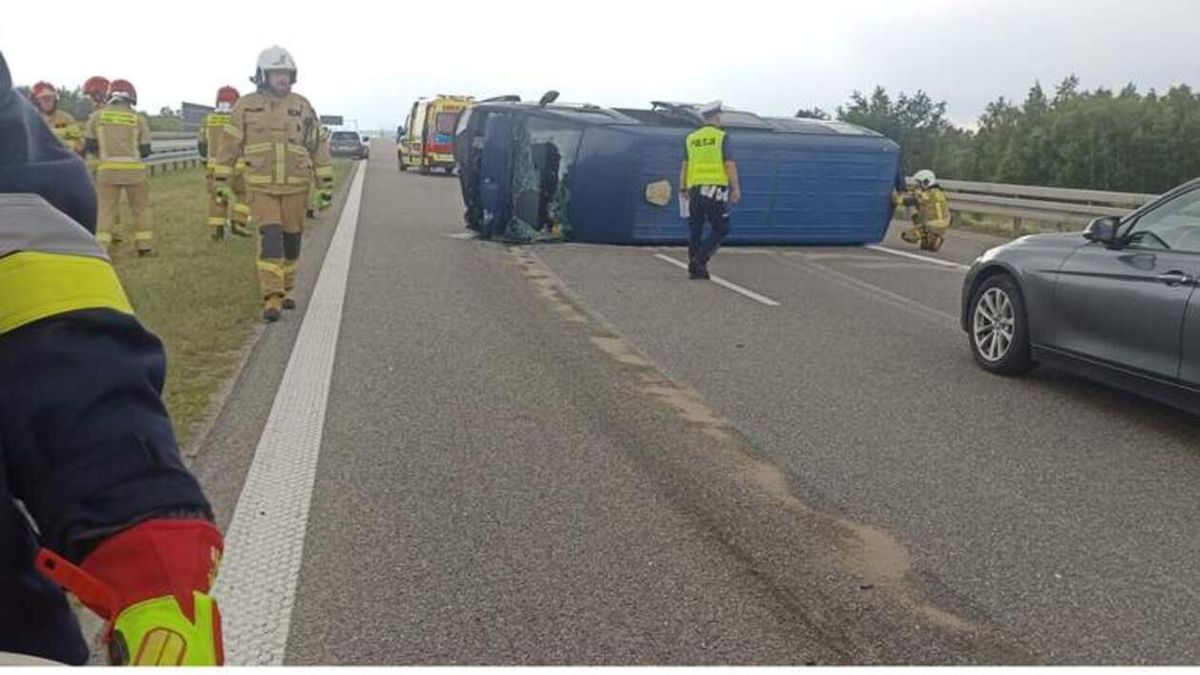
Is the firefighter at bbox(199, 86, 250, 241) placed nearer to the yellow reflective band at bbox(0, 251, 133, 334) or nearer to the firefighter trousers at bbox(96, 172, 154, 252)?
the firefighter trousers at bbox(96, 172, 154, 252)

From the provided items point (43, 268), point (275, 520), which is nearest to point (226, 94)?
point (275, 520)

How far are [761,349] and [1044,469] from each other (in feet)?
9.38

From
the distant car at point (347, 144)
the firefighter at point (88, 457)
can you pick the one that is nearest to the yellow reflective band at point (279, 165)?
the firefighter at point (88, 457)

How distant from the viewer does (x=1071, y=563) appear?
381 cm

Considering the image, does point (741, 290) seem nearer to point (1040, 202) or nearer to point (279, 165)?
point (279, 165)

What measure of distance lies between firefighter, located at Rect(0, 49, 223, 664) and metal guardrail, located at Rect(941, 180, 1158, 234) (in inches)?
662

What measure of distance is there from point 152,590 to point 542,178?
13092 mm

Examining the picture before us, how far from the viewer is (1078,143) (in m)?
40.5

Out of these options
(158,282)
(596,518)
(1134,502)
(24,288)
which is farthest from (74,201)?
(158,282)

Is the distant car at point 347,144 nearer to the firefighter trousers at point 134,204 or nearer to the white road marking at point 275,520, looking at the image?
the firefighter trousers at point 134,204

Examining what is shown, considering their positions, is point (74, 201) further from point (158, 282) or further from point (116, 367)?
point (158, 282)

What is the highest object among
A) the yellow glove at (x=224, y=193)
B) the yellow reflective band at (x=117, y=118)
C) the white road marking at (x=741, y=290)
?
the yellow reflective band at (x=117, y=118)

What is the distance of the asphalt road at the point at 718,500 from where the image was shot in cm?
321

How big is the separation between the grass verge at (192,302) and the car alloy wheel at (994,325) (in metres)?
4.99
